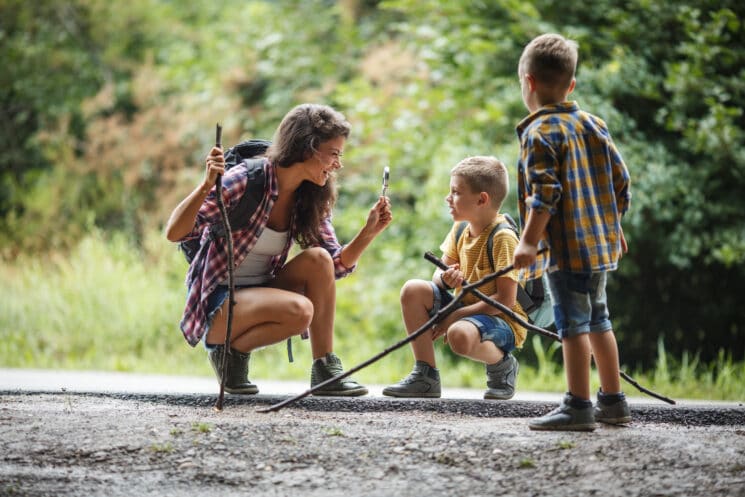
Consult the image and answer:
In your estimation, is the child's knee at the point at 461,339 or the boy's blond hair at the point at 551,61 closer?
the boy's blond hair at the point at 551,61

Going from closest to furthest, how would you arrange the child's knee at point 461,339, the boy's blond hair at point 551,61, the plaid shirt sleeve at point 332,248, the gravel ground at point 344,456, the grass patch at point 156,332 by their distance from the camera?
the gravel ground at point 344,456 → the boy's blond hair at point 551,61 → the child's knee at point 461,339 → the plaid shirt sleeve at point 332,248 → the grass patch at point 156,332

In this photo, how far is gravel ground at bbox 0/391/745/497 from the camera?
2.61 m

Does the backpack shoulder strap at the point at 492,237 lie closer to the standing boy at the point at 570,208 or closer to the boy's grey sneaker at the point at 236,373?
the standing boy at the point at 570,208

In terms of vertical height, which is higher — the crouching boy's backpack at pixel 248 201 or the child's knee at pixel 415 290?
the crouching boy's backpack at pixel 248 201

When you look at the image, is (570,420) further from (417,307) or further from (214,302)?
(214,302)

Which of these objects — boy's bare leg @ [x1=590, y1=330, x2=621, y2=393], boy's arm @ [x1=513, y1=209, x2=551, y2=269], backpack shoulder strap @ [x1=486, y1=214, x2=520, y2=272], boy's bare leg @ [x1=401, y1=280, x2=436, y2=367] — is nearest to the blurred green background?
boy's bare leg @ [x1=401, y1=280, x2=436, y2=367]

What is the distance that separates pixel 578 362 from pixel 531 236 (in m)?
0.51

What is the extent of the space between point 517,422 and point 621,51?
16.1 ft

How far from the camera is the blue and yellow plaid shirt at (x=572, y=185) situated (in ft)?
10.1

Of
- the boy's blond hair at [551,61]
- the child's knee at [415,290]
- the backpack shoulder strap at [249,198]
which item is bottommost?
the child's knee at [415,290]

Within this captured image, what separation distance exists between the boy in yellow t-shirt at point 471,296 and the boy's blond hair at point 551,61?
2.52 ft

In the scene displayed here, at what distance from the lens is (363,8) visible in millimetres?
12836

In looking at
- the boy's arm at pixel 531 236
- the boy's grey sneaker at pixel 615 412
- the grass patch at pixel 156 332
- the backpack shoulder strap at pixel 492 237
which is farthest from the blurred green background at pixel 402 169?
the boy's arm at pixel 531 236

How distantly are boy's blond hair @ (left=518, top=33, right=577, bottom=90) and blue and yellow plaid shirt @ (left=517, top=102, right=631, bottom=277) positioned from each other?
9 cm
